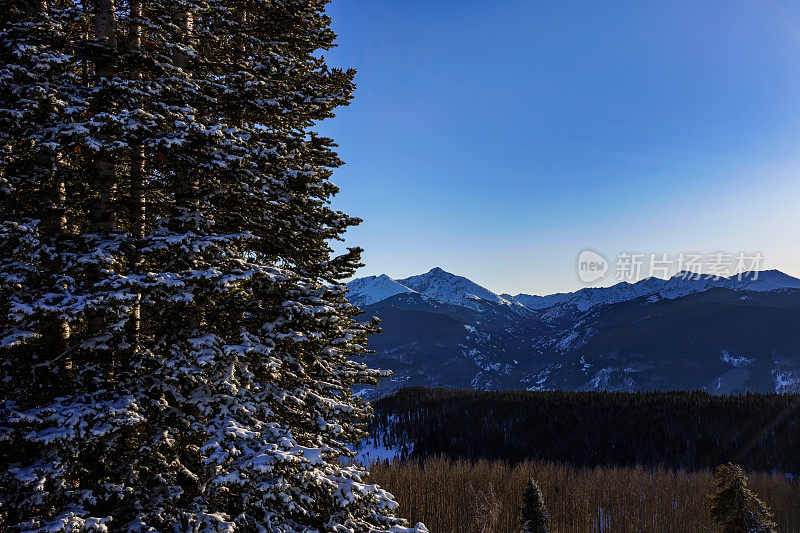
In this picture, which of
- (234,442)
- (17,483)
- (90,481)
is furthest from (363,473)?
(17,483)

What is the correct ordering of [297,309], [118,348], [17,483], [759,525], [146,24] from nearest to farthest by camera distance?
[17,483] → [118,348] → [297,309] → [146,24] → [759,525]

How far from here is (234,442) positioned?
22.6 feet

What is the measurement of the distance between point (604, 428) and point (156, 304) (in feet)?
343

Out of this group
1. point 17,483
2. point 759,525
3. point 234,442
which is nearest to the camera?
point 17,483

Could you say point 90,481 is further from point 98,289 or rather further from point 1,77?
point 1,77

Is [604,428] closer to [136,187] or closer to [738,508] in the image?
[738,508]

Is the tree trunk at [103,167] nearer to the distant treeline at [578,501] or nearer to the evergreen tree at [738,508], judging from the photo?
the evergreen tree at [738,508]

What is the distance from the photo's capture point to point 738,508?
12422 millimetres

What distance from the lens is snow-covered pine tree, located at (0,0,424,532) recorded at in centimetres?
665

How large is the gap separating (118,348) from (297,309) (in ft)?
10.3

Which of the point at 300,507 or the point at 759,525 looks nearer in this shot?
the point at 300,507

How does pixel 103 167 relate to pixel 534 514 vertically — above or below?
above

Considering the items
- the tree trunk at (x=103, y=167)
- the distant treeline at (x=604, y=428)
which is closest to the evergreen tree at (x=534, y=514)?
the tree trunk at (x=103, y=167)

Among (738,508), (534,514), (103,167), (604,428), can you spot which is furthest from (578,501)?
(604,428)
